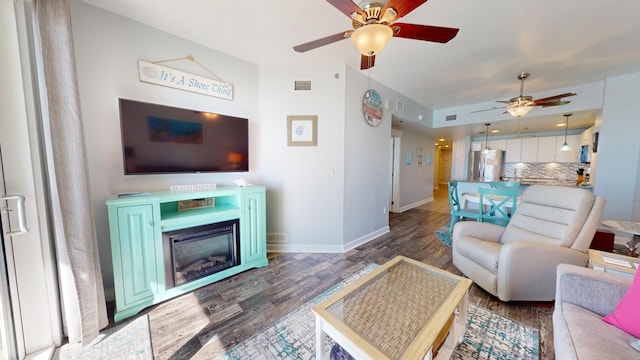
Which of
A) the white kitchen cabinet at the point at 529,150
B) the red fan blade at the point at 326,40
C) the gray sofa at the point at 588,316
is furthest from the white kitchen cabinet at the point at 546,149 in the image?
the red fan blade at the point at 326,40

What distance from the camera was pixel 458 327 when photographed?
4.69ft

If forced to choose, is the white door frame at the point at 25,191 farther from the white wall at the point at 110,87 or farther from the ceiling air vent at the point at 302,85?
the ceiling air vent at the point at 302,85

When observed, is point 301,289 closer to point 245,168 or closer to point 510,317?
point 245,168

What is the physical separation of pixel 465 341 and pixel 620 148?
4288mm

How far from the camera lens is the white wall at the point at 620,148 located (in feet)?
10.3

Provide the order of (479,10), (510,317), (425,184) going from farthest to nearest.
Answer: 1. (425,184)
2. (479,10)
3. (510,317)

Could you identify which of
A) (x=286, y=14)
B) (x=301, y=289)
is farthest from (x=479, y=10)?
(x=301, y=289)

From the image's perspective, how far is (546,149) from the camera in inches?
229

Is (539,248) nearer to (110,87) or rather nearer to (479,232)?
(479,232)

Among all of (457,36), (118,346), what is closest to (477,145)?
(457,36)

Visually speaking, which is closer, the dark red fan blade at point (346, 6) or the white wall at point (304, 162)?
the dark red fan blade at point (346, 6)

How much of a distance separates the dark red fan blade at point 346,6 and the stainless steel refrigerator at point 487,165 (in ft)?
22.6

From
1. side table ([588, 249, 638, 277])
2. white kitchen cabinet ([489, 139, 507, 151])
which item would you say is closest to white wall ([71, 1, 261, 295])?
side table ([588, 249, 638, 277])

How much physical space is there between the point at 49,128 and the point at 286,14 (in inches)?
75.4
